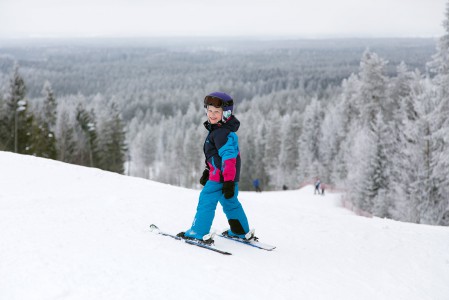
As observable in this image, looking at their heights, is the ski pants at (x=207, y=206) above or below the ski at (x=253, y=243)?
above

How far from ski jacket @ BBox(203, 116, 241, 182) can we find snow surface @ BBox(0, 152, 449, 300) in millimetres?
1105

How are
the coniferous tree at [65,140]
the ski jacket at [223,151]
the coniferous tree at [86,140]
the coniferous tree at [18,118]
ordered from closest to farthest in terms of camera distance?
the ski jacket at [223,151] < the coniferous tree at [18,118] < the coniferous tree at [86,140] < the coniferous tree at [65,140]

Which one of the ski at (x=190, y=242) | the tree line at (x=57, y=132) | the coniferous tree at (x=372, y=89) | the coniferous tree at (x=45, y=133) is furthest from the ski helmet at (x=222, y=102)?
the coniferous tree at (x=372, y=89)

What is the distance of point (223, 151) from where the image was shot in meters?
5.99

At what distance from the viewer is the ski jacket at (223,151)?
5.87 meters

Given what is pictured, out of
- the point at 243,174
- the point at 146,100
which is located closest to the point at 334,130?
the point at 243,174

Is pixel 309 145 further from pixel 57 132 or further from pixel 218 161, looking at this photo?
pixel 218 161

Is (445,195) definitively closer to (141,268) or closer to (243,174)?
(141,268)

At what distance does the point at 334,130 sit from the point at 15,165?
46.9m

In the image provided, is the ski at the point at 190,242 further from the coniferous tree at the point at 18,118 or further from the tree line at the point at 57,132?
the tree line at the point at 57,132

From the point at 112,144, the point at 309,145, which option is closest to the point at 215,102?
the point at 112,144

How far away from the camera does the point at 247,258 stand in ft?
19.1

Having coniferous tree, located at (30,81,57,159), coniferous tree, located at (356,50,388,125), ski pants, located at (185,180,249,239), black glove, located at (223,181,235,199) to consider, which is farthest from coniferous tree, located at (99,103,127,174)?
black glove, located at (223,181,235,199)

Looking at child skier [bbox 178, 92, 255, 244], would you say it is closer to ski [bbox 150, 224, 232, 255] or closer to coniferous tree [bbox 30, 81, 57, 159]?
ski [bbox 150, 224, 232, 255]
